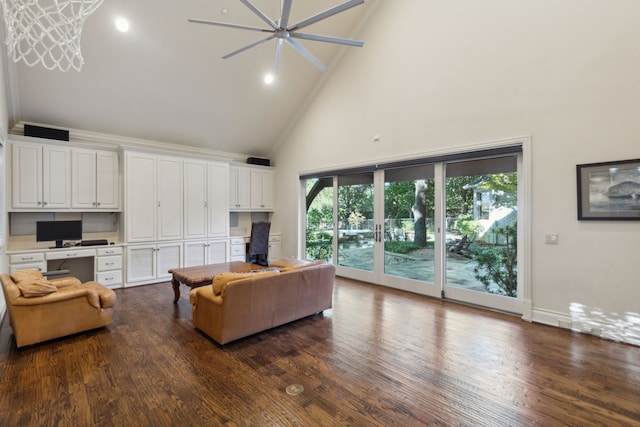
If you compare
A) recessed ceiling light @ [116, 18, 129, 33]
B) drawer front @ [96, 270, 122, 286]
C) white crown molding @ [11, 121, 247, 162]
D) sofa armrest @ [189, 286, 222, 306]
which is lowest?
drawer front @ [96, 270, 122, 286]

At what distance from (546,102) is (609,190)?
3.93 ft

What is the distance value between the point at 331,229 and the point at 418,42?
3684 mm

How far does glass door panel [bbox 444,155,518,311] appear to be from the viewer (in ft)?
13.0

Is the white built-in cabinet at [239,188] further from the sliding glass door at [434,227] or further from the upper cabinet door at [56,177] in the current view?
the upper cabinet door at [56,177]

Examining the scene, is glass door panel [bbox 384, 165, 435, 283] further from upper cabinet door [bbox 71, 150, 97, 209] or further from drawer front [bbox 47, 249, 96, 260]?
upper cabinet door [bbox 71, 150, 97, 209]

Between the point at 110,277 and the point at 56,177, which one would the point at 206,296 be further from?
the point at 56,177

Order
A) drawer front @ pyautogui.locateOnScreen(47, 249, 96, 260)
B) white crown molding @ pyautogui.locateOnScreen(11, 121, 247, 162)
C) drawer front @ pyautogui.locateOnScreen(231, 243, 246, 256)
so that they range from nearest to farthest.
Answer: drawer front @ pyautogui.locateOnScreen(47, 249, 96, 260), white crown molding @ pyautogui.locateOnScreen(11, 121, 247, 162), drawer front @ pyautogui.locateOnScreen(231, 243, 246, 256)

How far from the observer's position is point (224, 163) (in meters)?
6.47

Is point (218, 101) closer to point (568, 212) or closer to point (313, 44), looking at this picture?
point (313, 44)

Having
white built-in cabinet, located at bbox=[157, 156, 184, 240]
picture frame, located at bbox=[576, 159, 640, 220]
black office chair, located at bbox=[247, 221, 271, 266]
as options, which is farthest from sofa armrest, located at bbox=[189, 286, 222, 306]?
picture frame, located at bbox=[576, 159, 640, 220]

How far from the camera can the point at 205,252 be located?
613cm

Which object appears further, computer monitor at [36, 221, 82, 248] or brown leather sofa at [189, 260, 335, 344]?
computer monitor at [36, 221, 82, 248]

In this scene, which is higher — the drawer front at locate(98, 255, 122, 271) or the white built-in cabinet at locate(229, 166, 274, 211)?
the white built-in cabinet at locate(229, 166, 274, 211)

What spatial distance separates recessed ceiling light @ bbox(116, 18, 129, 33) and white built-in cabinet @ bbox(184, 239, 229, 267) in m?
3.58
